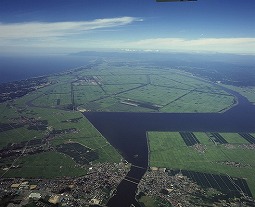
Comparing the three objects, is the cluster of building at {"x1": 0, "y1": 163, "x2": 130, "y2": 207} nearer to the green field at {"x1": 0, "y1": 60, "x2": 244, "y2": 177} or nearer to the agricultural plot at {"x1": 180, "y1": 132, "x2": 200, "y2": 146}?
the green field at {"x1": 0, "y1": 60, "x2": 244, "y2": 177}

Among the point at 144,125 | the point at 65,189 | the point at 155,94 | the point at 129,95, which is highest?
the point at 65,189

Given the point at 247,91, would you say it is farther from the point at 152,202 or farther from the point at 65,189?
the point at 65,189

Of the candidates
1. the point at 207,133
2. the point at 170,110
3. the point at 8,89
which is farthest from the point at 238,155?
the point at 8,89

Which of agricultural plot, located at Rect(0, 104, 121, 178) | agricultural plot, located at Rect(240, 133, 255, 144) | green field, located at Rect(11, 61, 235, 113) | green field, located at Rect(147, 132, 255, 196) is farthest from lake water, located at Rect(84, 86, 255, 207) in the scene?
green field, located at Rect(11, 61, 235, 113)

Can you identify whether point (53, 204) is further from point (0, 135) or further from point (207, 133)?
point (207, 133)

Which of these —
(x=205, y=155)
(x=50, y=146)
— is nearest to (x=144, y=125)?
(x=205, y=155)

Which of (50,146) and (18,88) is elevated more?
(50,146)

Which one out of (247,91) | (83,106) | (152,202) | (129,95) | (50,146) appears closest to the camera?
(152,202)
